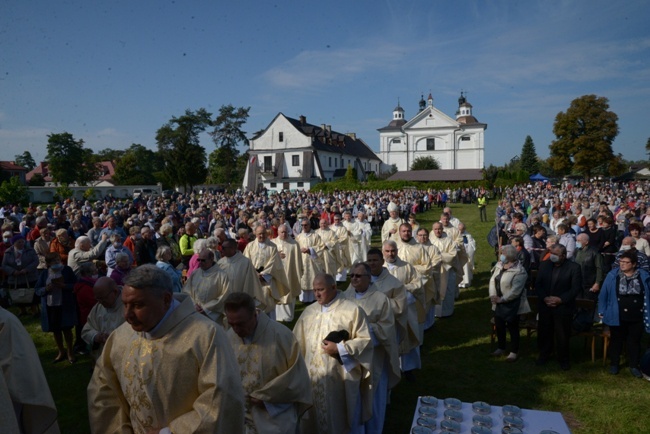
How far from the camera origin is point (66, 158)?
6838cm

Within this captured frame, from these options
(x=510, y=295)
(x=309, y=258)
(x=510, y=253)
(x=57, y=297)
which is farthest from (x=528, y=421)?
(x=309, y=258)

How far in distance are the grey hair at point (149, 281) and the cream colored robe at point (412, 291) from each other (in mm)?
4382

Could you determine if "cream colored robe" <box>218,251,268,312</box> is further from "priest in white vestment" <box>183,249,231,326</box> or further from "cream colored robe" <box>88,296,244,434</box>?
"cream colored robe" <box>88,296,244,434</box>

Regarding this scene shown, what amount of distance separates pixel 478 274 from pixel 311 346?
415 inches

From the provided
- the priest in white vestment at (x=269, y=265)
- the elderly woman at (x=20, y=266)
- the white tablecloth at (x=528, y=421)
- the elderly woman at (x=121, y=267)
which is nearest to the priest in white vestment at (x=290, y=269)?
the priest in white vestment at (x=269, y=265)

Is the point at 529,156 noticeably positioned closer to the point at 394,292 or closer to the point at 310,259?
the point at 310,259

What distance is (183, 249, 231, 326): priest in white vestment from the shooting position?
20.8 feet

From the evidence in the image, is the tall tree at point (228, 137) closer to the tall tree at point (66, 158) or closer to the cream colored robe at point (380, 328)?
the tall tree at point (66, 158)

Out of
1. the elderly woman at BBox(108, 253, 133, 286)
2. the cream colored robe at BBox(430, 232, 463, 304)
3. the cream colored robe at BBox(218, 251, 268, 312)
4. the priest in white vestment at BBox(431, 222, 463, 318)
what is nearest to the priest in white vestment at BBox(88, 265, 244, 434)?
the cream colored robe at BBox(218, 251, 268, 312)

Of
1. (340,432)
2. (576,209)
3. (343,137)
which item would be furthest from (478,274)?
(343,137)

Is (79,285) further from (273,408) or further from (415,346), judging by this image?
(415,346)

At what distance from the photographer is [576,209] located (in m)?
18.1

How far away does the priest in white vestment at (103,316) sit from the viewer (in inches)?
208

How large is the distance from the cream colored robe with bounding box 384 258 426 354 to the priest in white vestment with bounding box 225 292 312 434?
304cm
